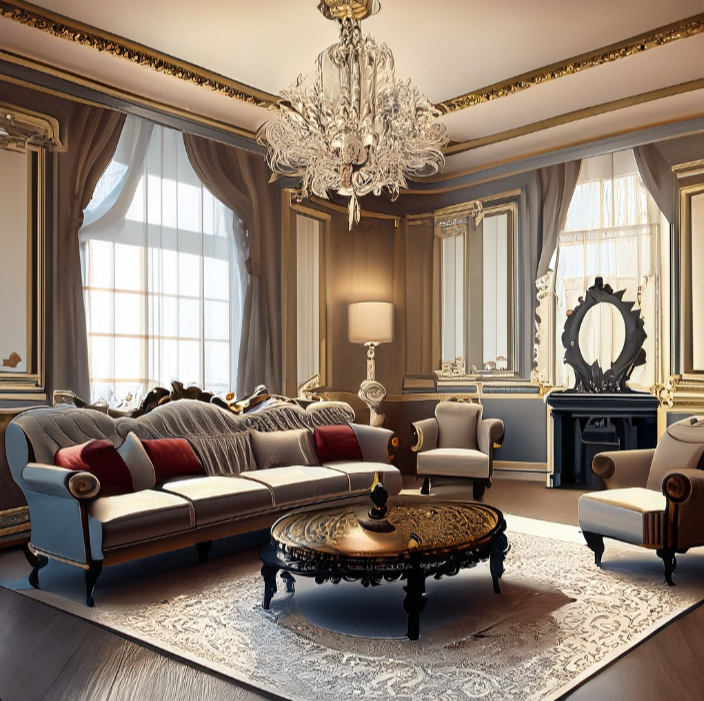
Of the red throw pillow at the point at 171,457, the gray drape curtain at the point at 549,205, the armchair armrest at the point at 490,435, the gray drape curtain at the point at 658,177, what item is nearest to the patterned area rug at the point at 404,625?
the red throw pillow at the point at 171,457

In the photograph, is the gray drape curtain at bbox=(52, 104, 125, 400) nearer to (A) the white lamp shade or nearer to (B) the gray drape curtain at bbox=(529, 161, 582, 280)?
(A) the white lamp shade

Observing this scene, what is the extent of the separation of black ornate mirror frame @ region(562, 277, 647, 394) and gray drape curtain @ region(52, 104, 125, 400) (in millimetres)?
4238

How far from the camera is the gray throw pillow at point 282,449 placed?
468cm

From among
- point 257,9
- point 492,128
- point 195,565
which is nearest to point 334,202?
point 492,128

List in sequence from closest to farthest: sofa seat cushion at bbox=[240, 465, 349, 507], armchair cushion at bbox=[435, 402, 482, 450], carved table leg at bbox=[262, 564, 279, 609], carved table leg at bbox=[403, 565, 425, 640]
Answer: carved table leg at bbox=[403, 565, 425, 640] → carved table leg at bbox=[262, 564, 279, 609] → sofa seat cushion at bbox=[240, 465, 349, 507] → armchair cushion at bbox=[435, 402, 482, 450]

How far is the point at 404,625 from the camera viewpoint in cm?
279

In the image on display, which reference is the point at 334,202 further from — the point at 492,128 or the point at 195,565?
the point at 195,565

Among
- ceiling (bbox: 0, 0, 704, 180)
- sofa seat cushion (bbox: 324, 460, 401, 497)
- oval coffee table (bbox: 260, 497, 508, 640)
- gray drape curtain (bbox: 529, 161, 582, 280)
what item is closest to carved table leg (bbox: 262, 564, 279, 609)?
oval coffee table (bbox: 260, 497, 508, 640)

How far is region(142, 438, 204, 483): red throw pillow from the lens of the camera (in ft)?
13.1

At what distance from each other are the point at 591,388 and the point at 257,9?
4.25 metres

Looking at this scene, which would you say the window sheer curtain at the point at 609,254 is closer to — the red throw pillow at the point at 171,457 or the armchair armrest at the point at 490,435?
the armchair armrest at the point at 490,435

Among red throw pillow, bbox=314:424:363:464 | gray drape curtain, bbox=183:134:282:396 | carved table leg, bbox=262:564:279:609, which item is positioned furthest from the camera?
gray drape curtain, bbox=183:134:282:396

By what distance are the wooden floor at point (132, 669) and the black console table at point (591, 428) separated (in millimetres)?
3232

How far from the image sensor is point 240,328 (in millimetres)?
5824
